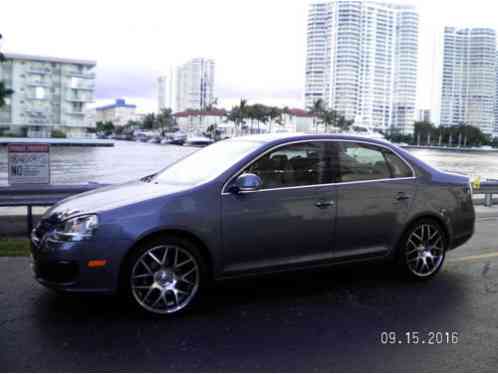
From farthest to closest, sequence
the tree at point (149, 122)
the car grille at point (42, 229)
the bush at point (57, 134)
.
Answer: the tree at point (149, 122) → the bush at point (57, 134) → the car grille at point (42, 229)

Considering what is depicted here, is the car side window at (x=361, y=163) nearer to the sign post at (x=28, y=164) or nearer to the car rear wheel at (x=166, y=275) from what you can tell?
the car rear wheel at (x=166, y=275)

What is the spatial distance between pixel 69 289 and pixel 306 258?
7.01 feet

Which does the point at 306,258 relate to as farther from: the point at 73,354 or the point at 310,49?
the point at 310,49

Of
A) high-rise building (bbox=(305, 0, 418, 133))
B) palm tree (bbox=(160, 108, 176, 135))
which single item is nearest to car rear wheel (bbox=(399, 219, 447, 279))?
high-rise building (bbox=(305, 0, 418, 133))

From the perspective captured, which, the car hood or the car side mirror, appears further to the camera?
the car side mirror

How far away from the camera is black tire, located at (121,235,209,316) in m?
4.81

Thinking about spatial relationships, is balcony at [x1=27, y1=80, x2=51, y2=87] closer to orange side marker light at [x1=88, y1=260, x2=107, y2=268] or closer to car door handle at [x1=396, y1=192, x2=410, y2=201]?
car door handle at [x1=396, y1=192, x2=410, y2=201]

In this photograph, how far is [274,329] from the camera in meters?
4.68

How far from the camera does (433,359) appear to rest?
4102mm

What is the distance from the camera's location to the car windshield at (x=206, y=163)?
5.37m

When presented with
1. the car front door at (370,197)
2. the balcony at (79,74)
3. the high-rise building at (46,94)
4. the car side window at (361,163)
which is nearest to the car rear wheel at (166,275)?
the car front door at (370,197)

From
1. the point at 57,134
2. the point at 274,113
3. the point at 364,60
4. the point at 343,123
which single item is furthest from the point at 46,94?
the point at 364,60

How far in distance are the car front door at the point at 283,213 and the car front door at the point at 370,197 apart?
0.14m
